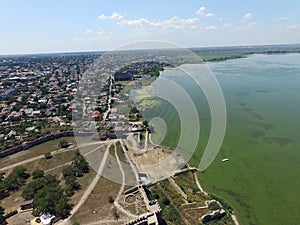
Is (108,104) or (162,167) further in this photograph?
(108,104)

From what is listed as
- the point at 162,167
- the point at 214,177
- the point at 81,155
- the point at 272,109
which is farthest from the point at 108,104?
the point at 272,109

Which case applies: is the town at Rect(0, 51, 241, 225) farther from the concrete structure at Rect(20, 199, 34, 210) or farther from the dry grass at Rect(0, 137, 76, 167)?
the dry grass at Rect(0, 137, 76, 167)

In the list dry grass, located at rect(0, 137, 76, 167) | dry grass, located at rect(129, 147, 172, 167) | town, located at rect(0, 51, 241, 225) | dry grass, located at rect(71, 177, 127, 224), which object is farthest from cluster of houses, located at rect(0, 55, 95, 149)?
dry grass, located at rect(71, 177, 127, 224)

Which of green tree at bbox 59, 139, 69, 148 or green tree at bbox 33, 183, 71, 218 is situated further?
green tree at bbox 59, 139, 69, 148

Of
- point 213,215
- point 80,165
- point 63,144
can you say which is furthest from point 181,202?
point 63,144

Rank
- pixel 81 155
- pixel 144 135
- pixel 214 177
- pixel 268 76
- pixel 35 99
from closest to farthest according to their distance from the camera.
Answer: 1. pixel 214 177
2. pixel 81 155
3. pixel 144 135
4. pixel 35 99
5. pixel 268 76

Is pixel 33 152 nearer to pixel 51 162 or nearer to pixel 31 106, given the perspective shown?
pixel 51 162

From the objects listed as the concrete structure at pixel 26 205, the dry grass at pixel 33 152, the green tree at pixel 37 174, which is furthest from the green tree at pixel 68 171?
the dry grass at pixel 33 152

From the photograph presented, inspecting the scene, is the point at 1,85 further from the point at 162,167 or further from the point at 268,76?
the point at 268,76

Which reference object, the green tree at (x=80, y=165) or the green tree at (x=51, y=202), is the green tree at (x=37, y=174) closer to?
the green tree at (x=80, y=165)
